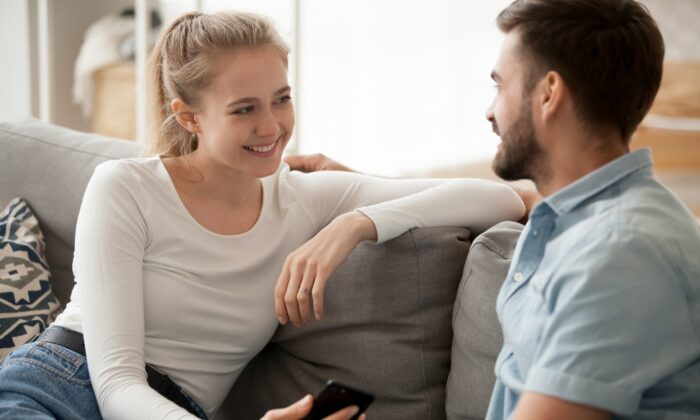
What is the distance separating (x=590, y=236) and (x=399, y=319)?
2.19 feet

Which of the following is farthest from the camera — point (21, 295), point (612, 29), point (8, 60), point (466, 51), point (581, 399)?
point (466, 51)

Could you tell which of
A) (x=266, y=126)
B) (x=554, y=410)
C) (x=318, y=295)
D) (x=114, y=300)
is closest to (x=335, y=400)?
(x=318, y=295)

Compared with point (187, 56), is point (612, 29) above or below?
above

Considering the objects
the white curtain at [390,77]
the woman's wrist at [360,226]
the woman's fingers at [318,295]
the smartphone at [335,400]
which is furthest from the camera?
the white curtain at [390,77]

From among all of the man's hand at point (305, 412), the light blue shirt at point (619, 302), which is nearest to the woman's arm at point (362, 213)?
the man's hand at point (305, 412)

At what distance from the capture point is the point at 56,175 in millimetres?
2141

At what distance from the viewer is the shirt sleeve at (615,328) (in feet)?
3.36

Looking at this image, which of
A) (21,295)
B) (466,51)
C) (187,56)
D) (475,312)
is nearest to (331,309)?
(475,312)

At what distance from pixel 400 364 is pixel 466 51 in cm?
336

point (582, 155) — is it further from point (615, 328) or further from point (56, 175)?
point (56, 175)

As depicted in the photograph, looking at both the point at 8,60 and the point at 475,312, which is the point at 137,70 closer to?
the point at 8,60

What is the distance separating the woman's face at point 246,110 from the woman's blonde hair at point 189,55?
24 millimetres

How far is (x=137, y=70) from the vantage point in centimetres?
408

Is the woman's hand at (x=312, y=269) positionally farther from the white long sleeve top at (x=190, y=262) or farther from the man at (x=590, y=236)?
the man at (x=590, y=236)
